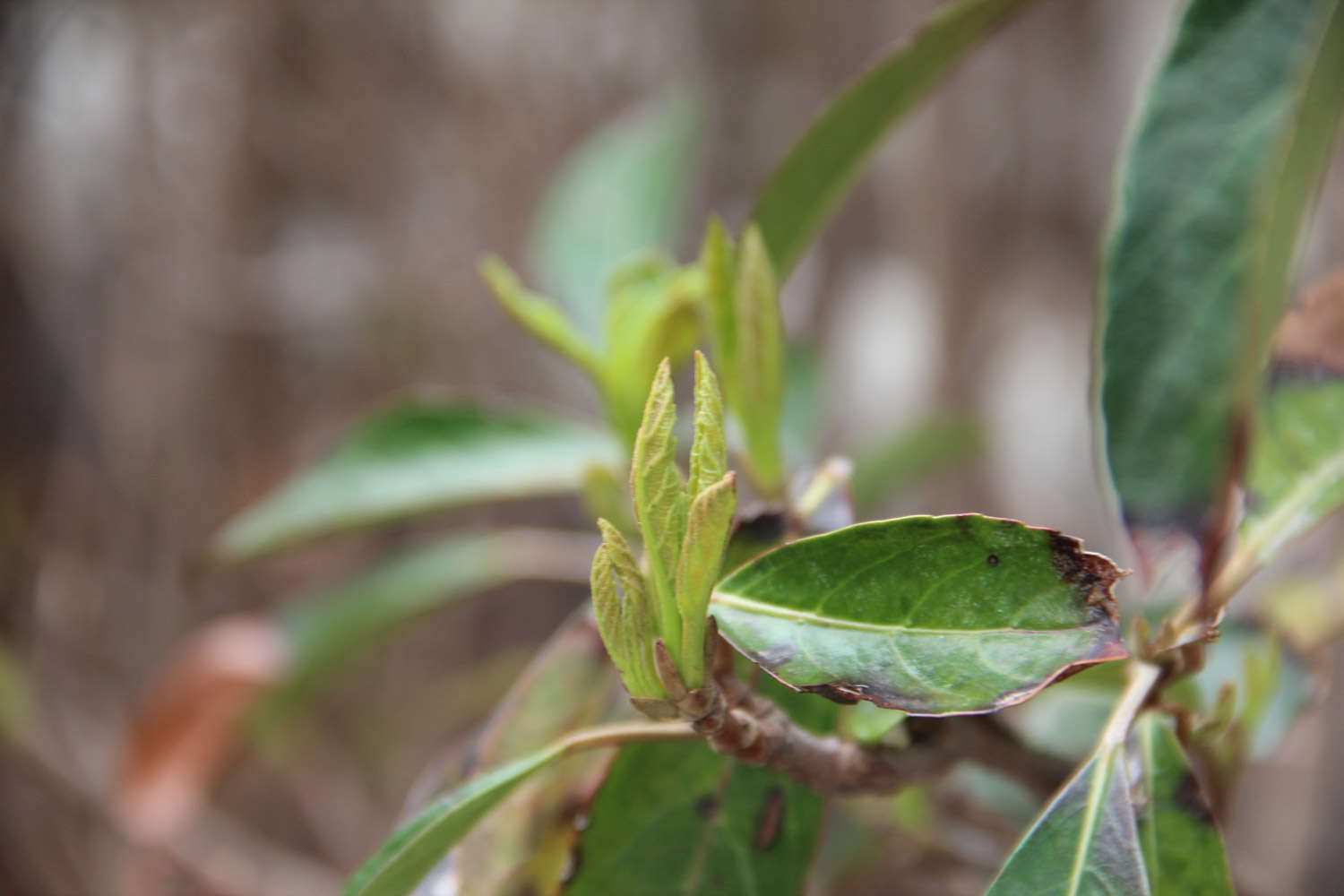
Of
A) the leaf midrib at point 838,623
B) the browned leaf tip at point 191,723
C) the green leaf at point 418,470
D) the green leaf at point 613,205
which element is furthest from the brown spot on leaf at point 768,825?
the browned leaf tip at point 191,723

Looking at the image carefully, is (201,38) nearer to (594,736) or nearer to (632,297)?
(632,297)

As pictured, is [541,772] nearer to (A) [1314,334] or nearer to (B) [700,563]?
(B) [700,563]

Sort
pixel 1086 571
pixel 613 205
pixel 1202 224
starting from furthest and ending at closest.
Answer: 1. pixel 613 205
2. pixel 1202 224
3. pixel 1086 571

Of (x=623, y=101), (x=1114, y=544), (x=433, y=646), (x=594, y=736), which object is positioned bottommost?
(x=433, y=646)

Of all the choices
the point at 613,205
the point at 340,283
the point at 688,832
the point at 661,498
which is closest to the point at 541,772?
the point at 688,832

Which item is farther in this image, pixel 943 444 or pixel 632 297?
pixel 943 444

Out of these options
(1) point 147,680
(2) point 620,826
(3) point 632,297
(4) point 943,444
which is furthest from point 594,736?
(1) point 147,680
